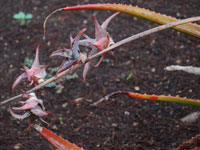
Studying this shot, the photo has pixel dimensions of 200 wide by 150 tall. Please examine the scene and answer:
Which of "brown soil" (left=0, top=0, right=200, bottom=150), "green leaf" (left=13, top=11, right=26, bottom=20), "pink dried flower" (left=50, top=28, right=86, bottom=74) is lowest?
"brown soil" (left=0, top=0, right=200, bottom=150)

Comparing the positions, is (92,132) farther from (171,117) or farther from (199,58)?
(199,58)

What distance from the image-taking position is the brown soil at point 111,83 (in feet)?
4.73

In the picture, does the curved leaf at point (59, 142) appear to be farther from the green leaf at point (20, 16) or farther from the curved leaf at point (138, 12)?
the green leaf at point (20, 16)

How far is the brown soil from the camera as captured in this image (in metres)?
1.44

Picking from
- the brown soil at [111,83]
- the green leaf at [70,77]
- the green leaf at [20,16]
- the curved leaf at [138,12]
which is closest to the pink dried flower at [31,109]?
the curved leaf at [138,12]

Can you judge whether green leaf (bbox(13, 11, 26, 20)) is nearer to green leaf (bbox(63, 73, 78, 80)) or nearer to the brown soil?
the brown soil

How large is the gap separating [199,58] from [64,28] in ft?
3.74

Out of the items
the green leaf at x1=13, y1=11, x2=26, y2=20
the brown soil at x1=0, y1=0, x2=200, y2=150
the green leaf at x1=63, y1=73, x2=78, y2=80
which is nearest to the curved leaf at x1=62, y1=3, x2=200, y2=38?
the brown soil at x1=0, y1=0, x2=200, y2=150

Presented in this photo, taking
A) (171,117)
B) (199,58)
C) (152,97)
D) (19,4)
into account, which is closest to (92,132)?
(171,117)

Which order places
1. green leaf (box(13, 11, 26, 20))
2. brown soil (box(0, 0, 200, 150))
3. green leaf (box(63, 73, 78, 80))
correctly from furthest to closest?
1. green leaf (box(13, 11, 26, 20))
2. green leaf (box(63, 73, 78, 80))
3. brown soil (box(0, 0, 200, 150))

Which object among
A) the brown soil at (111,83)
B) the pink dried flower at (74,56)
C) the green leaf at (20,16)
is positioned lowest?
the brown soil at (111,83)

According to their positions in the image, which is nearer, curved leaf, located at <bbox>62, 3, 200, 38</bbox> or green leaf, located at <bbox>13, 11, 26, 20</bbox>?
curved leaf, located at <bbox>62, 3, 200, 38</bbox>

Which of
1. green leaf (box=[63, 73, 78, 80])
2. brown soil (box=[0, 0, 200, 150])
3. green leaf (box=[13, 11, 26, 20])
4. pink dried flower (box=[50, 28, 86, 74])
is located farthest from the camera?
green leaf (box=[13, 11, 26, 20])

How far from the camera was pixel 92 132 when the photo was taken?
4.88ft
